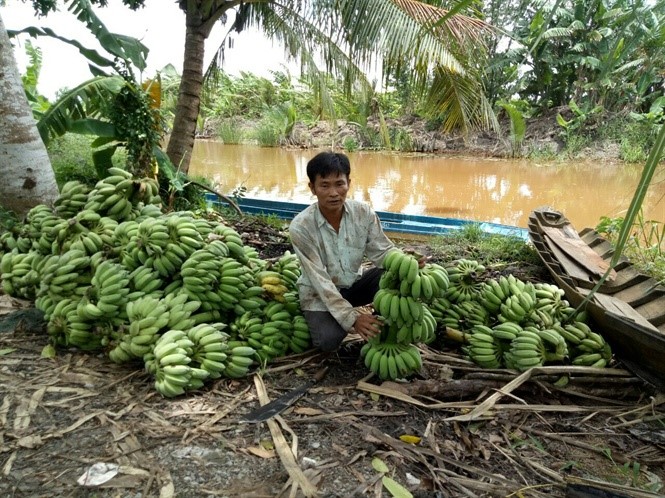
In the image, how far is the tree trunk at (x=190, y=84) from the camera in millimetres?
5777

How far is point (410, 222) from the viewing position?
271 inches

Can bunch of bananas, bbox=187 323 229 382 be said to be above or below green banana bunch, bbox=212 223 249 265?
below

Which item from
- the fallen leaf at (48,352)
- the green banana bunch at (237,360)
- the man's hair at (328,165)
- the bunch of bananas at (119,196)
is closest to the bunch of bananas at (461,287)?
the man's hair at (328,165)

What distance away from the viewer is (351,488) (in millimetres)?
1869

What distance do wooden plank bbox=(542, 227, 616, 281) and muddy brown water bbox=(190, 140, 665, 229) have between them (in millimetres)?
2672

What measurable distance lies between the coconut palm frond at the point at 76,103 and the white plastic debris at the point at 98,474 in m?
4.07

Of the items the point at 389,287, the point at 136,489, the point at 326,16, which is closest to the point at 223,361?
the point at 136,489

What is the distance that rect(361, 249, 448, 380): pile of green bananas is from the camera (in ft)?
7.95

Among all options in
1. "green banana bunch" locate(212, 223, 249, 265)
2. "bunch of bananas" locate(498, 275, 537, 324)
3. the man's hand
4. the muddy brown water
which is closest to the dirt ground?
the man's hand

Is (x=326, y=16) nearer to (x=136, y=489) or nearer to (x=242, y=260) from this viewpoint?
(x=242, y=260)

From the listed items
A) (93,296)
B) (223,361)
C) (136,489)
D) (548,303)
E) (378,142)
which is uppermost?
(378,142)

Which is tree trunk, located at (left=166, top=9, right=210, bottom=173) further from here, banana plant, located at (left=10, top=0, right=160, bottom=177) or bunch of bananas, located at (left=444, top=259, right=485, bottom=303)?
bunch of bananas, located at (left=444, top=259, right=485, bottom=303)

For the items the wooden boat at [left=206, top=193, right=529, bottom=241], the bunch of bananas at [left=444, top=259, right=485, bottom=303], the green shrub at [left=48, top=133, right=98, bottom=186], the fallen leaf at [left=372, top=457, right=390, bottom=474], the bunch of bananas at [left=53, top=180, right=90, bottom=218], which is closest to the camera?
the fallen leaf at [left=372, top=457, right=390, bottom=474]

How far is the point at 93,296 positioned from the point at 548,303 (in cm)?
298
